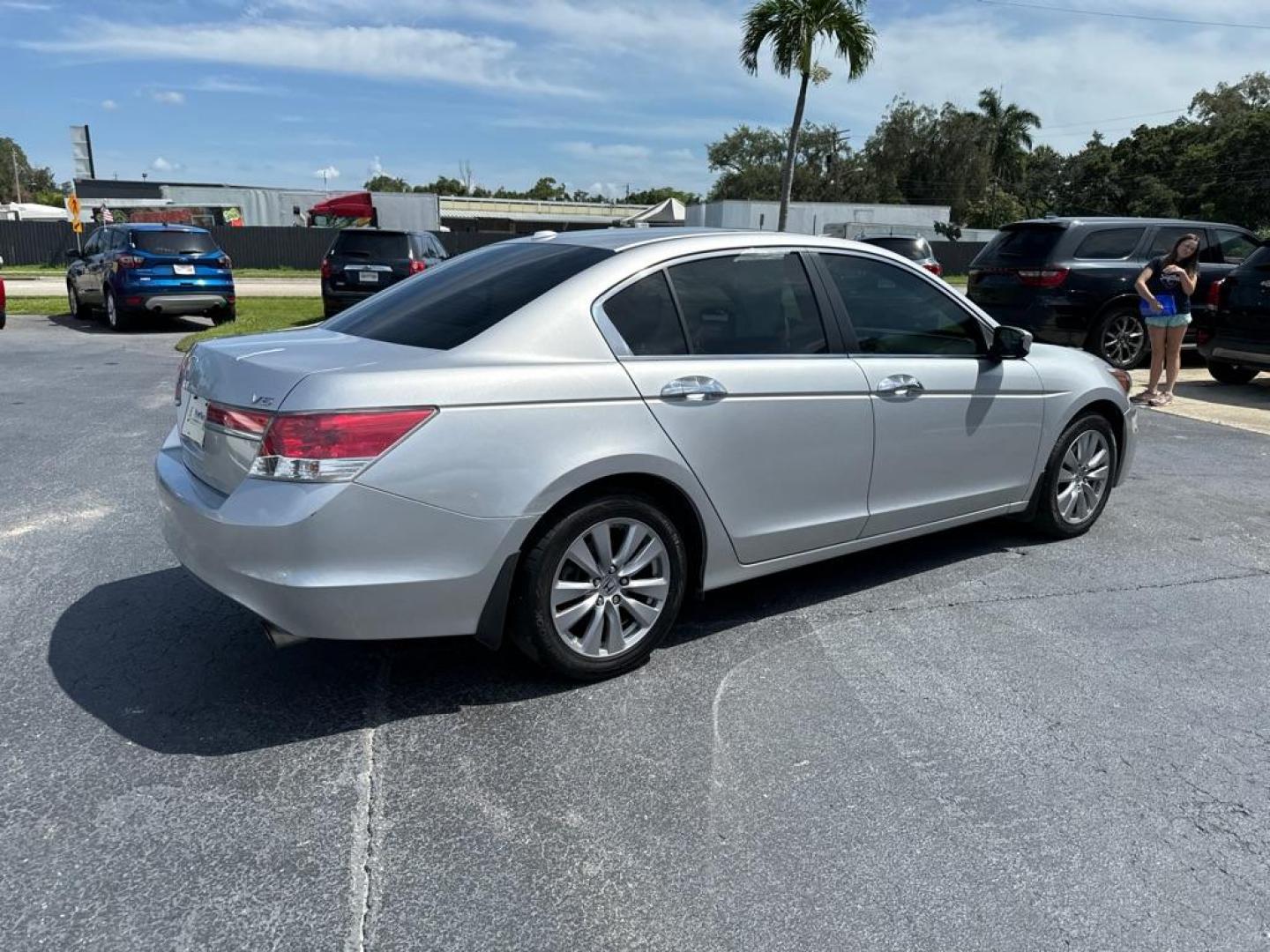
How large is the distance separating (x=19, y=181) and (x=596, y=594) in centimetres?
15352

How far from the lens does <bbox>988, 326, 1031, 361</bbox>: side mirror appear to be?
4.72m

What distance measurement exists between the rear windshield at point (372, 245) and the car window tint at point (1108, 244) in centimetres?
981

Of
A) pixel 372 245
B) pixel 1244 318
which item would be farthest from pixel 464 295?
pixel 372 245

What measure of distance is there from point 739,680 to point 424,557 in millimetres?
1298

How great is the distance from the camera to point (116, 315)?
15.0 metres

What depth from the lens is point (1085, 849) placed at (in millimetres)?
2680

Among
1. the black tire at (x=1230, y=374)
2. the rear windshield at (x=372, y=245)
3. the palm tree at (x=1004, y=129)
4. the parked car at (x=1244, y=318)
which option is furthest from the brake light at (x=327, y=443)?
the palm tree at (x=1004, y=129)

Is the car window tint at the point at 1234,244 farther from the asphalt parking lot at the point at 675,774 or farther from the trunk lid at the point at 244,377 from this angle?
the trunk lid at the point at 244,377

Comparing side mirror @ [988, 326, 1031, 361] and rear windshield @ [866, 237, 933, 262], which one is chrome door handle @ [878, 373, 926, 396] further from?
rear windshield @ [866, 237, 933, 262]

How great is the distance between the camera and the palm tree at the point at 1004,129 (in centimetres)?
7312

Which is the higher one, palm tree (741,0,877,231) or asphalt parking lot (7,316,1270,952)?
palm tree (741,0,877,231)

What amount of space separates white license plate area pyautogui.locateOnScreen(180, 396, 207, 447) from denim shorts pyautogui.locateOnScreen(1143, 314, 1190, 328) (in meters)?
9.21

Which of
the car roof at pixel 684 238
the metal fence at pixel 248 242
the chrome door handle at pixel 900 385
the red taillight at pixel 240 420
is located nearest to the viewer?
the red taillight at pixel 240 420

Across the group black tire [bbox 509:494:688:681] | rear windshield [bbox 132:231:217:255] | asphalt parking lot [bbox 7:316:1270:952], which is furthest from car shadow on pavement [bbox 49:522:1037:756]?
rear windshield [bbox 132:231:217:255]
